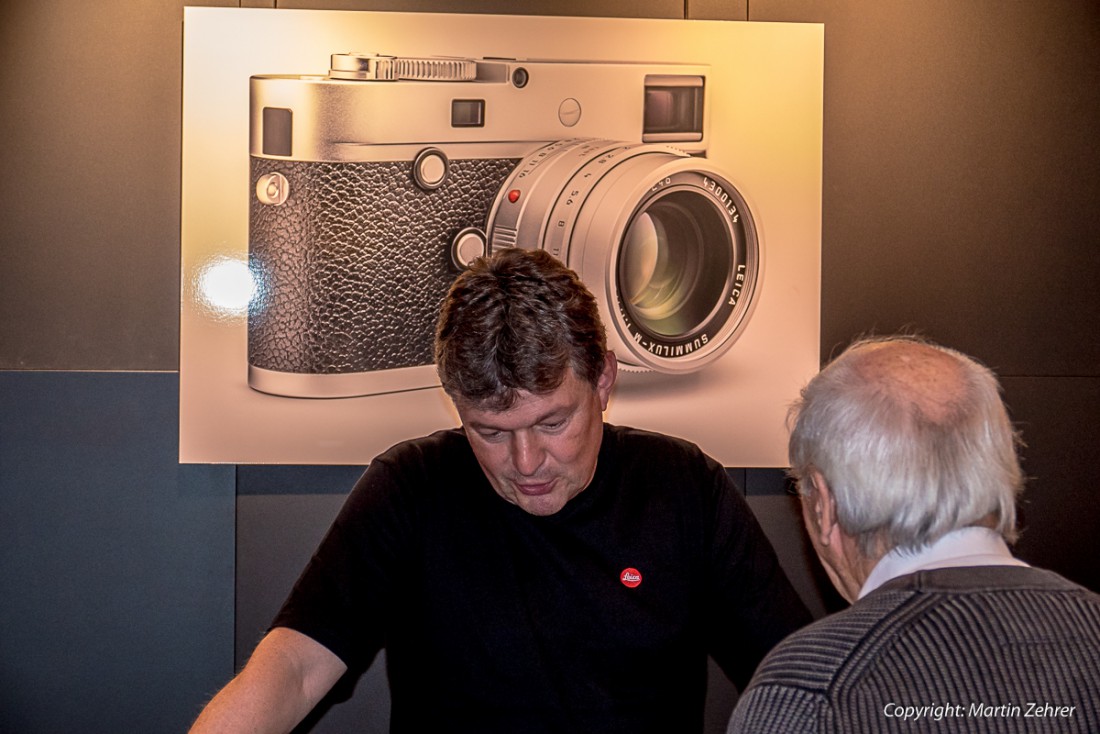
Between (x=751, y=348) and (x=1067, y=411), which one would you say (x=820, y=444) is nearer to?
(x=751, y=348)

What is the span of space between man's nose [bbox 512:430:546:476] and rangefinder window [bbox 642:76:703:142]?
1.03 meters

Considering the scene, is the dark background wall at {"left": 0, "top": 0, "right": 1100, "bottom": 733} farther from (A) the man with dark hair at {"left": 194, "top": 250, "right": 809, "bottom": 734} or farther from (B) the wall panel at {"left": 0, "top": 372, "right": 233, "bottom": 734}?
(A) the man with dark hair at {"left": 194, "top": 250, "right": 809, "bottom": 734}

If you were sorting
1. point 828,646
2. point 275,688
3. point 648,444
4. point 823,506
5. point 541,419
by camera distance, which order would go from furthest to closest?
point 648,444 < point 541,419 < point 275,688 < point 823,506 < point 828,646

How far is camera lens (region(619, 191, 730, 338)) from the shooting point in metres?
2.34

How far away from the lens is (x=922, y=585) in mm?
993

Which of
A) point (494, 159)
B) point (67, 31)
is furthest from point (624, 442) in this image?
point (67, 31)

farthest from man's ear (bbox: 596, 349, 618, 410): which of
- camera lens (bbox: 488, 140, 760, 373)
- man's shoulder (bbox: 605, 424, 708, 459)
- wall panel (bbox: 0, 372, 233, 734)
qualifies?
wall panel (bbox: 0, 372, 233, 734)

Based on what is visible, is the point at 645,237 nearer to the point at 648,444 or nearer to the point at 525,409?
the point at 648,444

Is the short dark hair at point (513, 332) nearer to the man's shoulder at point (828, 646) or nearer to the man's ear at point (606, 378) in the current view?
the man's ear at point (606, 378)

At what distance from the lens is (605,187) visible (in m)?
2.30

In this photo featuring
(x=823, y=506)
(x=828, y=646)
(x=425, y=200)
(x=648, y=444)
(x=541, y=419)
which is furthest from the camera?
(x=425, y=200)

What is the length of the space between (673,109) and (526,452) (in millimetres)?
1108

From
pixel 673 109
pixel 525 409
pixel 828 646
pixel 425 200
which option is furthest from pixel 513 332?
pixel 673 109

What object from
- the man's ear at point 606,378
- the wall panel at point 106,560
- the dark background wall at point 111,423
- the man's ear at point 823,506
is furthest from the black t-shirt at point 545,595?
the wall panel at point 106,560
